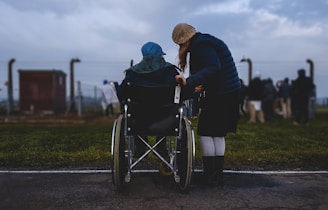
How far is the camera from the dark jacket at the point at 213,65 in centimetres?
386

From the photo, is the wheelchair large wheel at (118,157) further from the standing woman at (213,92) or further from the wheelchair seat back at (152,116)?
the standing woman at (213,92)

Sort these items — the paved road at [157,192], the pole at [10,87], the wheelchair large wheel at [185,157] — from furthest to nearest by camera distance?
the pole at [10,87]
the wheelchair large wheel at [185,157]
the paved road at [157,192]

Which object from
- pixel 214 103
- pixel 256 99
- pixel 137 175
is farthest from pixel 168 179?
pixel 256 99

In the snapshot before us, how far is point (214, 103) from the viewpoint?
4070 mm

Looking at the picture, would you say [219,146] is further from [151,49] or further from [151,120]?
[151,49]

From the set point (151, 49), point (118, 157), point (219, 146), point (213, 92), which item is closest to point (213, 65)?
point (213, 92)

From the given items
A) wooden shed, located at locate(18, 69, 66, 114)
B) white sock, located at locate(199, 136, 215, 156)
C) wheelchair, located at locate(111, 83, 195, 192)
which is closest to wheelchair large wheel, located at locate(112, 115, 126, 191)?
wheelchair, located at locate(111, 83, 195, 192)

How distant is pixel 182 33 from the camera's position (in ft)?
13.2

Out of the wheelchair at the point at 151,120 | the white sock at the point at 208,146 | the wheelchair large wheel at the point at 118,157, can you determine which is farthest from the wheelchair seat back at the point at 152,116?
the white sock at the point at 208,146

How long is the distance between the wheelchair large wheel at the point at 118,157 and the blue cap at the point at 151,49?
0.70 metres

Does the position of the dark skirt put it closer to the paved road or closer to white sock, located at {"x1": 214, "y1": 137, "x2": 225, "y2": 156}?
white sock, located at {"x1": 214, "y1": 137, "x2": 225, "y2": 156}

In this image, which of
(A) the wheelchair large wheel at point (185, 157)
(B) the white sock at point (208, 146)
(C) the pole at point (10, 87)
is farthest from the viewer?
(C) the pole at point (10, 87)

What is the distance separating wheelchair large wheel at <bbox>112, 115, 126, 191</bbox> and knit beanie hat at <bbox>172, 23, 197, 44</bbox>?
3.36ft

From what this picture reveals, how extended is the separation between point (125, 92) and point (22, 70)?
20.2 meters
